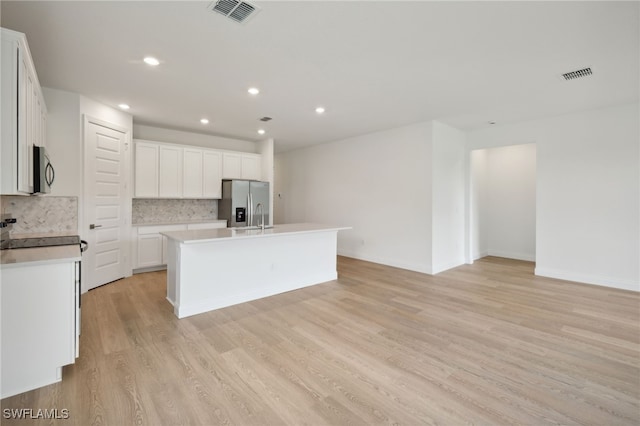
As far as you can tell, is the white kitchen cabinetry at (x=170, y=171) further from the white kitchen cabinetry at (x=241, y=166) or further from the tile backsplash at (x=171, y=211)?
the white kitchen cabinetry at (x=241, y=166)

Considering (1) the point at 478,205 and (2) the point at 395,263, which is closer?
(2) the point at 395,263

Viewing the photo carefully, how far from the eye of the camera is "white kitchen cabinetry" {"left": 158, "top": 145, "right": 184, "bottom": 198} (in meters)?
5.57

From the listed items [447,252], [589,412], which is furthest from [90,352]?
[447,252]

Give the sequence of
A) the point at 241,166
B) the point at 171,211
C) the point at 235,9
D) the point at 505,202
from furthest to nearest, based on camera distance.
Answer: the point at 505,202 → the point at 241,166 → the point at 171,211 → the point at 235,9

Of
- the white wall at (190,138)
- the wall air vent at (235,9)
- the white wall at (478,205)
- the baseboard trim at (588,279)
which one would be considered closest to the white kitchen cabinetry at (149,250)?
the white wall at (190,138)

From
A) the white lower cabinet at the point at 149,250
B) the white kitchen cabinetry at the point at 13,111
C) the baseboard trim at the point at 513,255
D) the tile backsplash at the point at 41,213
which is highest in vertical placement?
the white kitchen cabinetry at the point at 13,111

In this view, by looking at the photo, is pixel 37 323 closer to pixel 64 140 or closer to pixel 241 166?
pixel 64 140

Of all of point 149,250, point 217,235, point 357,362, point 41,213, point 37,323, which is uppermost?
point 41,213

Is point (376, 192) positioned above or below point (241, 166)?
below

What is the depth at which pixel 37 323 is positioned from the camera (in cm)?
209

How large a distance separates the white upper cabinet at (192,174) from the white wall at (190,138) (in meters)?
0.45

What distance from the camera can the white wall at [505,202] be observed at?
6.65m

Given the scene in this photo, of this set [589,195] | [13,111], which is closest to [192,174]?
[13,111]

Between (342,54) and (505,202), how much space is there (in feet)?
19.7
